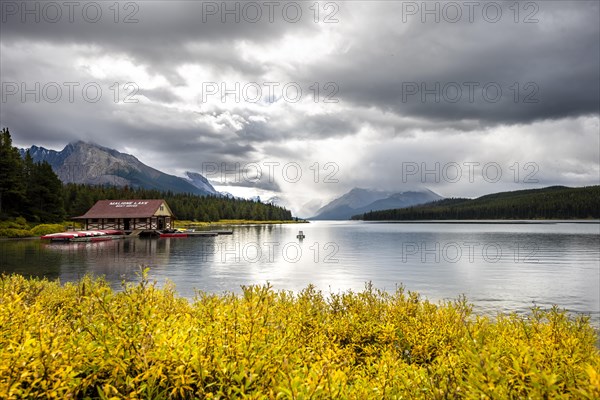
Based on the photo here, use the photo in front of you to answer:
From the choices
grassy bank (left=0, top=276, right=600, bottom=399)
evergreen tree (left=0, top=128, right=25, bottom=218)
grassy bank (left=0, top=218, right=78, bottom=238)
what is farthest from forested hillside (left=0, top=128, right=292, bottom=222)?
grassy bank (left=0, top=276, right=600, bottom=399)

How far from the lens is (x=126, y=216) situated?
323 ft


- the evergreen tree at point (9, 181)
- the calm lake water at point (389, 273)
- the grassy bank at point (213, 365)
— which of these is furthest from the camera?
the evergreen tree at point (9, 181)

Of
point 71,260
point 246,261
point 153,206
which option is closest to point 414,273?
point 246,261

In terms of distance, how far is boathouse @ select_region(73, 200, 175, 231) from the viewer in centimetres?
9819

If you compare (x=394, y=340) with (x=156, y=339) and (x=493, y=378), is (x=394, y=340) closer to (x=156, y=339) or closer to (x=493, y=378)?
(x=493, y=378)

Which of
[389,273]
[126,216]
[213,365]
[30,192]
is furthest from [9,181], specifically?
[213,365]

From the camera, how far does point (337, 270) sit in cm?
3897

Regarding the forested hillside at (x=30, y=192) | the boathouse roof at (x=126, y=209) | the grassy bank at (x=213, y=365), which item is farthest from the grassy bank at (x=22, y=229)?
the grassy bank at (x=213, y=365)

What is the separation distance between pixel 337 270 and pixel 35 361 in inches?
1409

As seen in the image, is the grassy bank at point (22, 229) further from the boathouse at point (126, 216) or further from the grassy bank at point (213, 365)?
the grassy bank at point (213, 365)

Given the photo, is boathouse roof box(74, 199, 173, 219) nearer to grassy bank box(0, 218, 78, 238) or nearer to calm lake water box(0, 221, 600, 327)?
grassy bank box(0, 218, 78, 238)

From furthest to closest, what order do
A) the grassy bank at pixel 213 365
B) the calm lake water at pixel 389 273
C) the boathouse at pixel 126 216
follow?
the boathouse at pixel 126 216
the calm lake water at pixel 389 273
the grassy bank at pixel 213 365

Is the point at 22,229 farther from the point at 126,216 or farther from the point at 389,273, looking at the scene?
the point at 389,273

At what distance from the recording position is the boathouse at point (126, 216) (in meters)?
98.2
